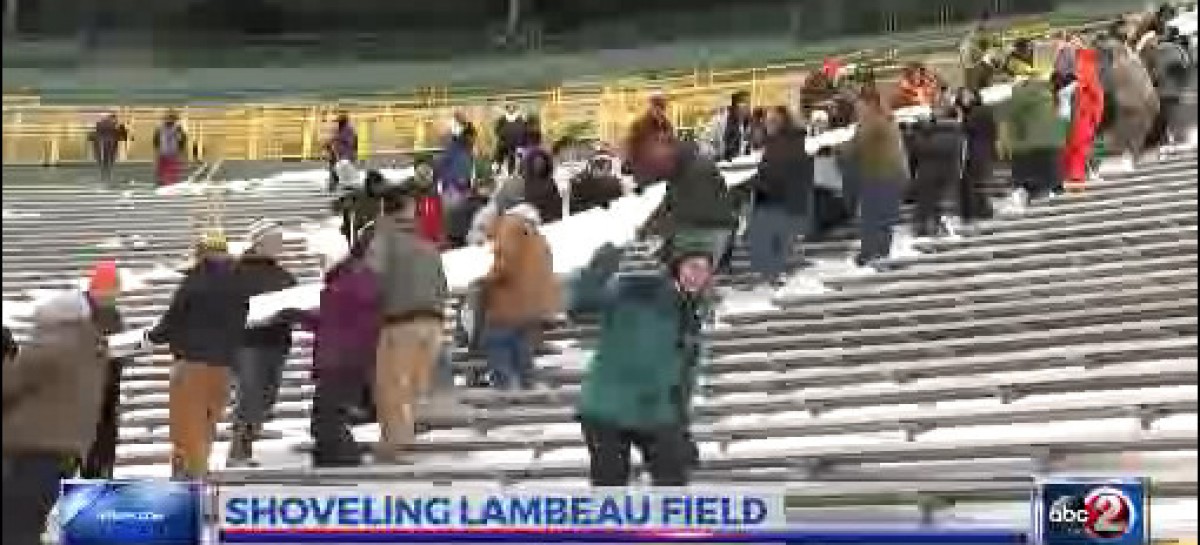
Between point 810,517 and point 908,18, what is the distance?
89.0 feet

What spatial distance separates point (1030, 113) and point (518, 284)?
17.7ft

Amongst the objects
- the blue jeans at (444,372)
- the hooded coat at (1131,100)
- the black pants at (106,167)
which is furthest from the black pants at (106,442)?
the black pants at (106,167)

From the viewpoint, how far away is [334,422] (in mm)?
8562

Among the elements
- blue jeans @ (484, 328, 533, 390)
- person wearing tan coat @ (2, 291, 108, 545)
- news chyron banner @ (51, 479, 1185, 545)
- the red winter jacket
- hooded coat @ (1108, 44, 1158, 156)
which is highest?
hooded coat @ (1108, 44, 1158, 156)

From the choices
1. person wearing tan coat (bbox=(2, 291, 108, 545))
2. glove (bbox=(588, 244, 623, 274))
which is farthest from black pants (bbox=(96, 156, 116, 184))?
person wearing tan coat (bbox=(2, 291, 108, 545))

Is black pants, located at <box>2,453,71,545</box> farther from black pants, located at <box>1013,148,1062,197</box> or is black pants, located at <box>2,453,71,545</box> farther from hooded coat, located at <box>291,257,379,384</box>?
black pants, located at <box>1013,148,1062,197</box>

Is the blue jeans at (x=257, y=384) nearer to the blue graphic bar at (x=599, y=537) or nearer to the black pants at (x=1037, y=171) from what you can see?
the blue graphic bar at (x=599, y=537)

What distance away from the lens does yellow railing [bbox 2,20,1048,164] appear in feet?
92.1

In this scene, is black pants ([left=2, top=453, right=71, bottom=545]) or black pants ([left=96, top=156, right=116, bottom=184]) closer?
black pants ([left=2, top=453, right=71, bottom=545])

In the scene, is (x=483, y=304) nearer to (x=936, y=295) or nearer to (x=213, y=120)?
(x=936, y=295)

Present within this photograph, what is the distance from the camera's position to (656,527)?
230 inches

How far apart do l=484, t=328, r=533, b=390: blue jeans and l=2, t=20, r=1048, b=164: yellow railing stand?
17.5 metres

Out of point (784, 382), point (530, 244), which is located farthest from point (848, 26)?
point (530, 244)

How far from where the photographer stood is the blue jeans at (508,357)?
8711mm
